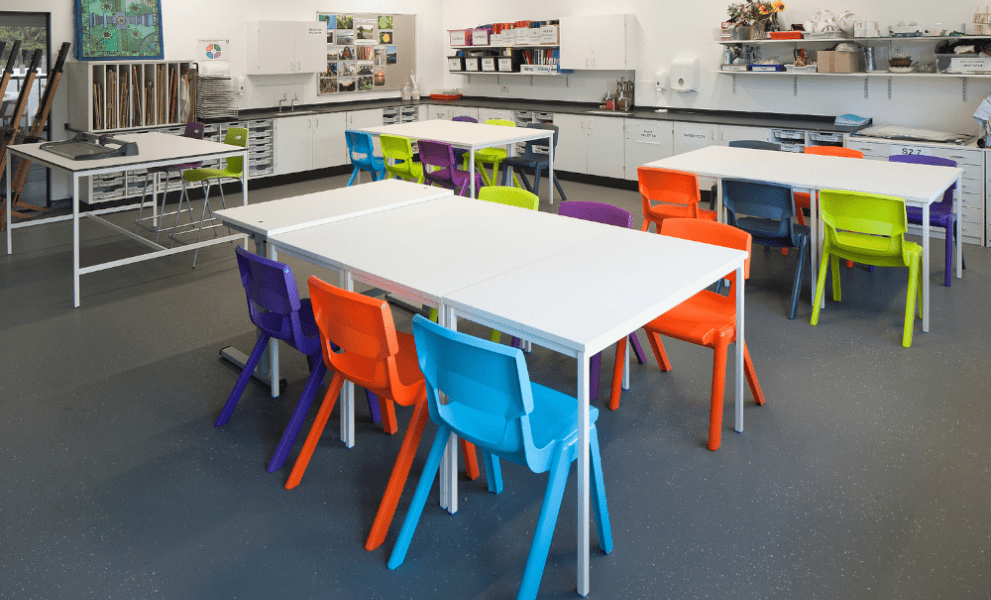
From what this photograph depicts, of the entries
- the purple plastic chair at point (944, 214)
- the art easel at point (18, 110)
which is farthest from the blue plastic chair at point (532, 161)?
the art easel at point (18, 110)

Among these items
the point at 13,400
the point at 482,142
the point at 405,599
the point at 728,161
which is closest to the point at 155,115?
the point at 482,142

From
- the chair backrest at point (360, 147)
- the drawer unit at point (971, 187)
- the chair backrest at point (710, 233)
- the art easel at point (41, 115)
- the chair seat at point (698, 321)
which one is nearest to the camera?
the chair seat at point (698, 321)

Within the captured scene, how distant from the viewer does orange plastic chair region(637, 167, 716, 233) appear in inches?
188

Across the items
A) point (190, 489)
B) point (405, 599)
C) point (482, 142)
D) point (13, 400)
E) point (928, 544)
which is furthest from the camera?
point (482, 142)

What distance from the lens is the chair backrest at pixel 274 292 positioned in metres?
2.81

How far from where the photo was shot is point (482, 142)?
6484mm

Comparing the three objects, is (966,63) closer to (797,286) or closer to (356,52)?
(797,286)

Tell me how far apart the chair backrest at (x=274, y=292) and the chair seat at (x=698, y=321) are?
1427 mm

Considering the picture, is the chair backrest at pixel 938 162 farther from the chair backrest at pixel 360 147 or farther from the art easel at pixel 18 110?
the art easel at pixel 18 110

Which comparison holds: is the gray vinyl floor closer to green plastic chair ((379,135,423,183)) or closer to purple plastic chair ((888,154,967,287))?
purple plastic chair ((888,154,967,287))

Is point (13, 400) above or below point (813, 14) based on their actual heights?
below

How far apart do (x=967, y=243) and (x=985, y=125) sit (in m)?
0.91

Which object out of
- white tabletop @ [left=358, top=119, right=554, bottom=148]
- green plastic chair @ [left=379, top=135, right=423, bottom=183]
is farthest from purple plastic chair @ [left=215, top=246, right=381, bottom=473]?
green plastic chair @ [left=379, top=135, right=423, bottom=183]

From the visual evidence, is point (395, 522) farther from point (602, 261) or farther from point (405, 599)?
point (602, 261)
